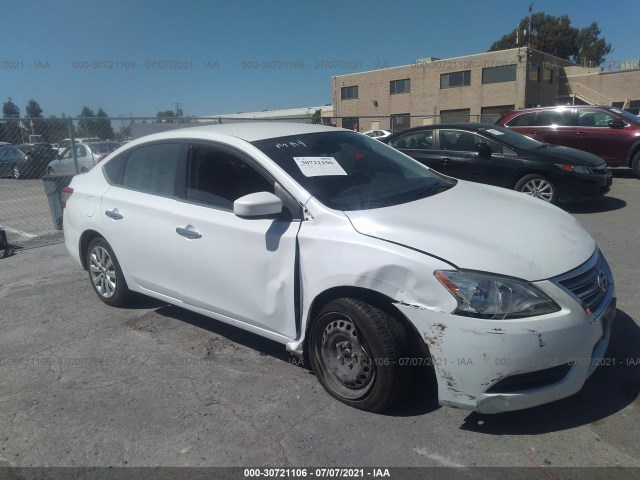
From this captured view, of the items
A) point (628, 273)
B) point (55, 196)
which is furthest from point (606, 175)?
point (55, 196)

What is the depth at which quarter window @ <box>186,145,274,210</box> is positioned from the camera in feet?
11.1

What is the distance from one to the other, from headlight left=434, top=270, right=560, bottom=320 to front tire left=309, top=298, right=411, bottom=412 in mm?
398

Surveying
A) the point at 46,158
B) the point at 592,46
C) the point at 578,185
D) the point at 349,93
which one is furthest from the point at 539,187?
the point at 592,46

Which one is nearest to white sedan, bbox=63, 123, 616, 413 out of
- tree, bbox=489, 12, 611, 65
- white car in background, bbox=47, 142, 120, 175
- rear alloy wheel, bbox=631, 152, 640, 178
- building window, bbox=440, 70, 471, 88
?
rear alloy wheel, bbox=631, 152, 640, 178

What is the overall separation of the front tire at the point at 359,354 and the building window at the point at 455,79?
138ft

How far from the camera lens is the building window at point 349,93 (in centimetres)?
4869

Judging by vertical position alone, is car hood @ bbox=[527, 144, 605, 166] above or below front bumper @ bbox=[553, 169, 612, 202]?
above

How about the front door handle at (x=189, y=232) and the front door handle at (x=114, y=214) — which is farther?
the front door handle at (x=114, y=214)

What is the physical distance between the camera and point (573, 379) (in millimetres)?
2531

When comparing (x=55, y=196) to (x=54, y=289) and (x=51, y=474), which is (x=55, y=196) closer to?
(x=54, y=289)

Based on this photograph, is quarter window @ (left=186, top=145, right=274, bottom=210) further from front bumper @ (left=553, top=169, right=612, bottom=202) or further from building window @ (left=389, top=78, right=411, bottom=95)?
building window @ (left=389, top=78, right=411, bottom=95)

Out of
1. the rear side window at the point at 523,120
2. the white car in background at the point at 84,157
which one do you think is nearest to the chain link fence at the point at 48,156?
the white car in background at the point at 84,157

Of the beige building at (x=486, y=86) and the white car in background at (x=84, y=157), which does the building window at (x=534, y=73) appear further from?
the white car in background at (x=84, y=157)

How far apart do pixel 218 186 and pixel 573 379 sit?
99.9 inches
